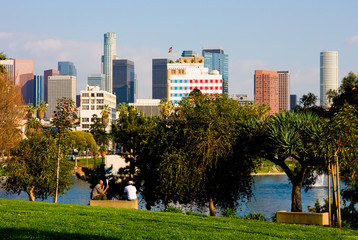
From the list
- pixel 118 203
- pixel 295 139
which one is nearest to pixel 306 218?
pixel 295 139

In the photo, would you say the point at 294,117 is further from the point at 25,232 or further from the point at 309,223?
the point at 25,232

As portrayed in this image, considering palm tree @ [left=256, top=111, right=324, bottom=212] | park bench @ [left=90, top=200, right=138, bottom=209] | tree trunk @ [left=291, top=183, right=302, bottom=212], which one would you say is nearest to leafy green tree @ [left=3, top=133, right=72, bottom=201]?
park bench @ [left=90, top=200, right=138, bottom=209]

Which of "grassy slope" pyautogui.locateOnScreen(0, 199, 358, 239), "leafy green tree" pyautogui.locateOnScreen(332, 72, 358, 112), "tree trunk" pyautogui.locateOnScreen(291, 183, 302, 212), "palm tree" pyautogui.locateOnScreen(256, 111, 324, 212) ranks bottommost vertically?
"tree trunk" pyautogui.locateOnScreen(291, 183, 302, 212)

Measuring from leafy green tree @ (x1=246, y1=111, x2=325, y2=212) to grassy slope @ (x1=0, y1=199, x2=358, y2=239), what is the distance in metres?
7.01

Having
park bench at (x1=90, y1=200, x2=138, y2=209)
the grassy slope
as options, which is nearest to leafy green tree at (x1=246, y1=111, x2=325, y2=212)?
the grassy slope

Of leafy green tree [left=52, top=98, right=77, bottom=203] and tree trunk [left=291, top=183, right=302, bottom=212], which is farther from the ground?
leafy green tree [left=52, top=98, right=77, bottom=203]

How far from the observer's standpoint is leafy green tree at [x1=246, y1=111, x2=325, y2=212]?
25.6 metres

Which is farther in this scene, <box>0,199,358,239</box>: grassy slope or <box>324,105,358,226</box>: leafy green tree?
<box>324,105,358,226</box>: leafy green tree

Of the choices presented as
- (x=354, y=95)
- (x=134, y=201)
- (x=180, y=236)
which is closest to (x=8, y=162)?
(x=134, y=201)

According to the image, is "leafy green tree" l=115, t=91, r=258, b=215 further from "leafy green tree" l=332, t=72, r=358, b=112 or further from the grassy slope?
the grassy slope

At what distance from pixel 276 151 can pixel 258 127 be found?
7.80 ft

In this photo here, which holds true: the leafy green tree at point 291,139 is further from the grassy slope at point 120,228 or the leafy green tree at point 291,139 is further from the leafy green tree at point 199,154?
the grassy slope at point 120,228

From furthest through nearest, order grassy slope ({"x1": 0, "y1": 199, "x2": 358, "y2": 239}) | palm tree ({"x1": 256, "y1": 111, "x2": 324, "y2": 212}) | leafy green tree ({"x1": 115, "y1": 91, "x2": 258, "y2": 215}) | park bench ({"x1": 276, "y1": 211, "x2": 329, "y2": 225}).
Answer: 1. leafy green tree ({"x1": 115, "y1": 91, "x2": 258, "y2": 215})
2. palm tree ({"x1": 256, "y1": 111, "x2": 324, "y2": 212})
3. park bench ({"x1": 276, "y1": 211, "x2": 329, "y2": 225})
4. grassy slope ({"x1": 0, "y1": 199, "x2": 358, "y2": 239})

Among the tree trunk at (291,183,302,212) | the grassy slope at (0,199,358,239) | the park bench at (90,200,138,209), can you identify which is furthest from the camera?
the tree trunk at (291,183,302,212)
